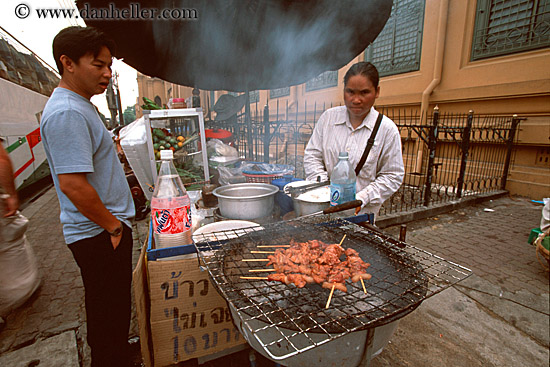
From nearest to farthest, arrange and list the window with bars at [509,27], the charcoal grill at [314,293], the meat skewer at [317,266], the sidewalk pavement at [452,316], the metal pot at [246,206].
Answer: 1. the charcoal grill at [314,293]
2. the meat skewer at [317,266]
3. the metal pot at [246,206]
4. the sidewalk pavement at [452,316]
5. the window with bars at [509,27]

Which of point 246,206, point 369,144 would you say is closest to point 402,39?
point 369,144

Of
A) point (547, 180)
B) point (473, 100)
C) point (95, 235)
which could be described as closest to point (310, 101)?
point (473, 100)

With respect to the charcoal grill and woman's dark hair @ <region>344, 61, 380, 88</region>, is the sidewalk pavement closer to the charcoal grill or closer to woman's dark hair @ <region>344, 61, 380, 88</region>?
the charcoal grill

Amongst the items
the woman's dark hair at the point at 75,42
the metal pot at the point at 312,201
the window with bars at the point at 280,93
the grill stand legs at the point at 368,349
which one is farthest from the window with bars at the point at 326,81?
the grill stand legs at the point at 368,349

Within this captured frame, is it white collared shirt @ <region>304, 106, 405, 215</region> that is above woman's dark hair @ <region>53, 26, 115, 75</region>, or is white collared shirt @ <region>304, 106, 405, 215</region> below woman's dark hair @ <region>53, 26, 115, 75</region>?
below

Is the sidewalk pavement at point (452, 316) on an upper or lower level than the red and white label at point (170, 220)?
lower

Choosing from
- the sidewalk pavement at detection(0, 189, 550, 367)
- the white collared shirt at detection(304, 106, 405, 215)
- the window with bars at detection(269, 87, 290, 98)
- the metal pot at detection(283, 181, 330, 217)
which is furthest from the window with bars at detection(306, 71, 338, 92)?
the metal pot at detection(283, 181, 330, 217)

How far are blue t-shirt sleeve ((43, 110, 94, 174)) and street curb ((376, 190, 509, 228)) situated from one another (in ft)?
17.7

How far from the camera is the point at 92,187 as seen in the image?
1.81 metres

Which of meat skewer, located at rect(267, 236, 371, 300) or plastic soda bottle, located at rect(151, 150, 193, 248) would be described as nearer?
meat skewer, located at rect(267, 236, 371, 300)

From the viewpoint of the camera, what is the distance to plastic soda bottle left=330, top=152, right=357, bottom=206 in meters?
2.08

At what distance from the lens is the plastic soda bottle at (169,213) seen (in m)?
1.87

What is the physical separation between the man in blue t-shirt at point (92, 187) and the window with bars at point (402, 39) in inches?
387

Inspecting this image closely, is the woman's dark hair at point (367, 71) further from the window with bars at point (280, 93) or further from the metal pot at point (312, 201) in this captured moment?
the window with bars at point (280, 93)
